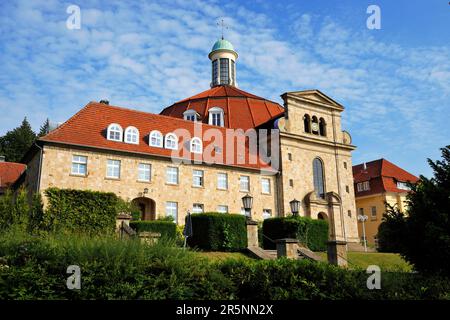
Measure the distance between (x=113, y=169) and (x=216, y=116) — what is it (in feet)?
41.9

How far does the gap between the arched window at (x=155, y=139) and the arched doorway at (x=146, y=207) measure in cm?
383

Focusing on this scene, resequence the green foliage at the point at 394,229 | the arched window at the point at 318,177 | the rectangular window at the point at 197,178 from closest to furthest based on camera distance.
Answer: the green foliage at the point at 394,229
the rectangular window at the point at 197,178
the arched window at the point at 318,177

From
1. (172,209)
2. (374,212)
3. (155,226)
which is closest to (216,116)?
(172,209)

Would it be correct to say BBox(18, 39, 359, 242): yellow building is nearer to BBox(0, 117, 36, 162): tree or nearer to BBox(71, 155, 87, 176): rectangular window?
BBox(71, 155, 87, 176): rectangular window

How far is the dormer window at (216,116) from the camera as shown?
37.8 m

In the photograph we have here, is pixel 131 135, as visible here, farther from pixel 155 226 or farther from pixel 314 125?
pixel 314 125

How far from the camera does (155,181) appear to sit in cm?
2914

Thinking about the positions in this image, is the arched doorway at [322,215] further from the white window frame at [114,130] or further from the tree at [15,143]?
the tree at [15,143]

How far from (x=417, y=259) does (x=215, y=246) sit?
37.6 feet

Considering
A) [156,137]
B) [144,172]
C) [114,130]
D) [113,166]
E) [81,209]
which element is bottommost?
[81,209]

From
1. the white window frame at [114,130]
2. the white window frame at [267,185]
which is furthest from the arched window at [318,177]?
the white window frame at [114,130]

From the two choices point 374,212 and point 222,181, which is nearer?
point 222,181
